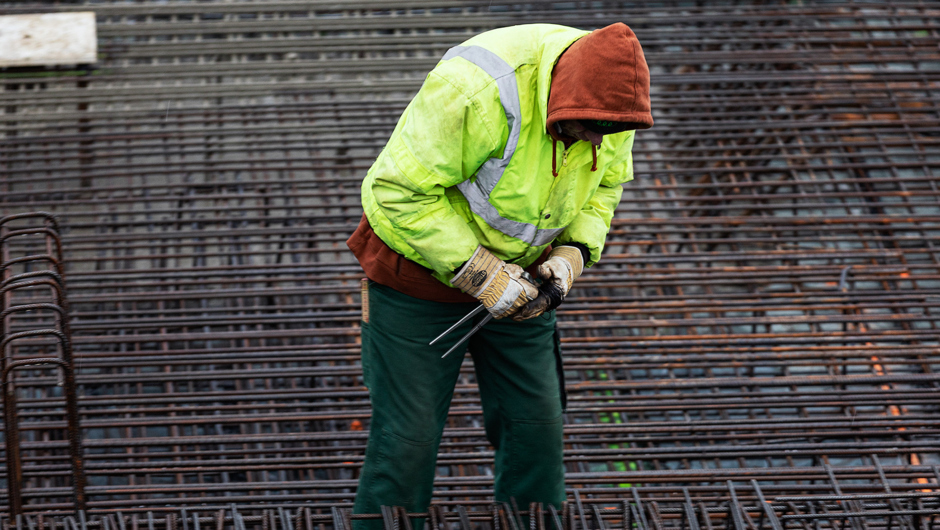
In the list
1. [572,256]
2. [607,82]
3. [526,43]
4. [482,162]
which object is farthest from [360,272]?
[607,82]

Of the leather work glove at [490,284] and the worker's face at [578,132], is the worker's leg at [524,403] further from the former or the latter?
the worker's face at [578,132]

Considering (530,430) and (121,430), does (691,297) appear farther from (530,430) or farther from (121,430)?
(121,430)

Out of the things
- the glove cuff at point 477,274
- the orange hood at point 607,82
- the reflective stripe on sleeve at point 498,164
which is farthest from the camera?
the glove cuff at point 477,274

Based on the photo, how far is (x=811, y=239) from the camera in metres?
3.37

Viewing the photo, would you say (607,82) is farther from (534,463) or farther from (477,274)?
(534,463)

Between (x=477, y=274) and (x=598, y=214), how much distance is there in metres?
0.48

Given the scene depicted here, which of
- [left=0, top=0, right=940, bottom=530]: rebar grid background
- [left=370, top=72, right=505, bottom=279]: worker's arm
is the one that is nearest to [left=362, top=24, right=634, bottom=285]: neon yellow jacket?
[left=370, top=72, right=505, bottom=279]: worker's arm

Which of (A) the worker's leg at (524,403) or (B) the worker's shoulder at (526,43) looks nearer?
(B) the worker's shoulder at (526,43)

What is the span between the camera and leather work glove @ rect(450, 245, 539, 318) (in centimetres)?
175

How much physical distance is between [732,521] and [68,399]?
185cm

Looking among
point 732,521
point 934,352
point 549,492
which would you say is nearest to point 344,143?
point 549,492

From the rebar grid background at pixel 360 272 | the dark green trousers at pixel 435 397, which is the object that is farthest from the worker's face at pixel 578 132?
the rebar grid background at pixel 360 272

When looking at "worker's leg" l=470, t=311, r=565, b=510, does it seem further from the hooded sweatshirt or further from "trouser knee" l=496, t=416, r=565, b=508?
the hooded sweatshirt

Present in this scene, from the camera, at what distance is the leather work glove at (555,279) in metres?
1.84
